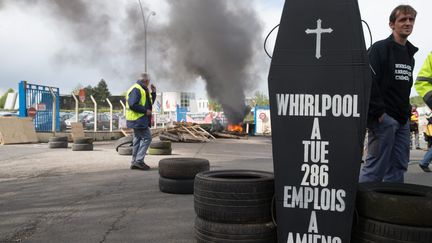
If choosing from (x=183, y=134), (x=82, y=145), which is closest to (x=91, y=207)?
(x=82, y=145)

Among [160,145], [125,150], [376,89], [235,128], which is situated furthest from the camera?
[235,128]

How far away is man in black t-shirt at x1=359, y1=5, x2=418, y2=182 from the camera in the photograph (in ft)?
11.7

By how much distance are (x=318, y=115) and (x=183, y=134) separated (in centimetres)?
1664

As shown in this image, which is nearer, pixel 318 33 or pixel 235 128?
pixel 318 33

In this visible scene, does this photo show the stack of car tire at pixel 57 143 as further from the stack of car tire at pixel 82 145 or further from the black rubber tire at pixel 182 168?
the black rubber tire at pixel 182 168

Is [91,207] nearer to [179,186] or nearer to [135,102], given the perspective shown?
[179,186]

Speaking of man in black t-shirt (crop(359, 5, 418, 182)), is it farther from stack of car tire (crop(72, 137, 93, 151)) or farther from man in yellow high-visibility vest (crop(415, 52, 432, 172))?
stack of car tire (crop(72, 137, 93, 151))

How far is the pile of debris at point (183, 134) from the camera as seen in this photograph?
18547 millimetres

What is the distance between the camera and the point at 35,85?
55.0 feet

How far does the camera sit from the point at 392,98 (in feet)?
11.9

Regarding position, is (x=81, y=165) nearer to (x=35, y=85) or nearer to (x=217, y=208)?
(x=217, y=208)

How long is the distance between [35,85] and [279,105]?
16211 millimetres

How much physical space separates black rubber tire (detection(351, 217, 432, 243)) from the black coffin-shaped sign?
0.10 m

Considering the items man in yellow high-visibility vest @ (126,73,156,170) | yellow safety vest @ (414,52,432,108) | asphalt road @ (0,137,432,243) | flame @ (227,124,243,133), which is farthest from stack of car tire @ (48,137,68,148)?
Result: flame @ (227,124,243,133)
